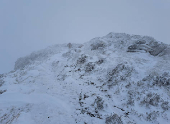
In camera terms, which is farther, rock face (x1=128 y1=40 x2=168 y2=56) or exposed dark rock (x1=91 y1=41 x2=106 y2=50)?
exposed dark rock (x1=91 y1=41 x2=106 y2=50)

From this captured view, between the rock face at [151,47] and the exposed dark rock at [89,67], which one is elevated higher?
the rock face at [151,47]

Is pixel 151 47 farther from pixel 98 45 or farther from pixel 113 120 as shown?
pixel 113 120

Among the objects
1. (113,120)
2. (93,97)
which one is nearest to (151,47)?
(93,97)

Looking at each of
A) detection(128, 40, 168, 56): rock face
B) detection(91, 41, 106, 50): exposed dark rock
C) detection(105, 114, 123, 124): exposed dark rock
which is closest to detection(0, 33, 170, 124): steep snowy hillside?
detection(105, 114, 123, 124): exposed dark rock

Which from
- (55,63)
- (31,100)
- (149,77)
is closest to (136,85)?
(149,77)

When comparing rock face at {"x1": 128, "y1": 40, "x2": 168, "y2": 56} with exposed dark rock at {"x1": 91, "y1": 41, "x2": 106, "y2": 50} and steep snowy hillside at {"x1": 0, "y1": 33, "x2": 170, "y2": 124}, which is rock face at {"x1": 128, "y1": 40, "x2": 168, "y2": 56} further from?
exposed dark rock at {"x1": 91, "y1": 41, "x2": 106, "y2": 50}

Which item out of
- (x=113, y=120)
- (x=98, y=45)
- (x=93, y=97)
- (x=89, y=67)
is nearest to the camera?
(x=113, y=120)

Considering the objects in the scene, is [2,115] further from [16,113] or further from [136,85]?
[136,85]

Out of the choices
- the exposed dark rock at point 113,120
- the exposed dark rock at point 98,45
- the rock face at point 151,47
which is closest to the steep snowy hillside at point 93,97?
the exposed dark rock at point 113,120

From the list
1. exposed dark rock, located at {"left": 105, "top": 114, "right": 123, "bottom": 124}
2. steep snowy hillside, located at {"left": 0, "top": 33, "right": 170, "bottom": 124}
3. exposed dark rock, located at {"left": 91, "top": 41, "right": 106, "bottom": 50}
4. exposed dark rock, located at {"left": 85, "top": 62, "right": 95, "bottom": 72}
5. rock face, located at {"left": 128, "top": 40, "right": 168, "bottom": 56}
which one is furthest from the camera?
exposed dark rock, located at {"left": 91, "top": 41, "right": 106, "bottom": 50}

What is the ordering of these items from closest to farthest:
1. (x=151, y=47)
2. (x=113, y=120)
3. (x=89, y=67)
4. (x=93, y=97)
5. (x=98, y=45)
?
1. (x=113, y=120)
2. (x=93, y=97)
3. (x=89, y=67)
4. (x=151, y=47)
5. (x=98, y=45)

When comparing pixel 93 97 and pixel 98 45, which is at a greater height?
pixel 98 45

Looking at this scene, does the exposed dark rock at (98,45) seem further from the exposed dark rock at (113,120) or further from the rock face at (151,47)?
the exposed dark rock at (113,120)

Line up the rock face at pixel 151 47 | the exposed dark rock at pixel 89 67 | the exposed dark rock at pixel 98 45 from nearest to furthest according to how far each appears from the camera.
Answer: the exposed dark rock at pixel 89 67
the rock face at pixel 151 47
the exposed dark rock at pixel 98 45
